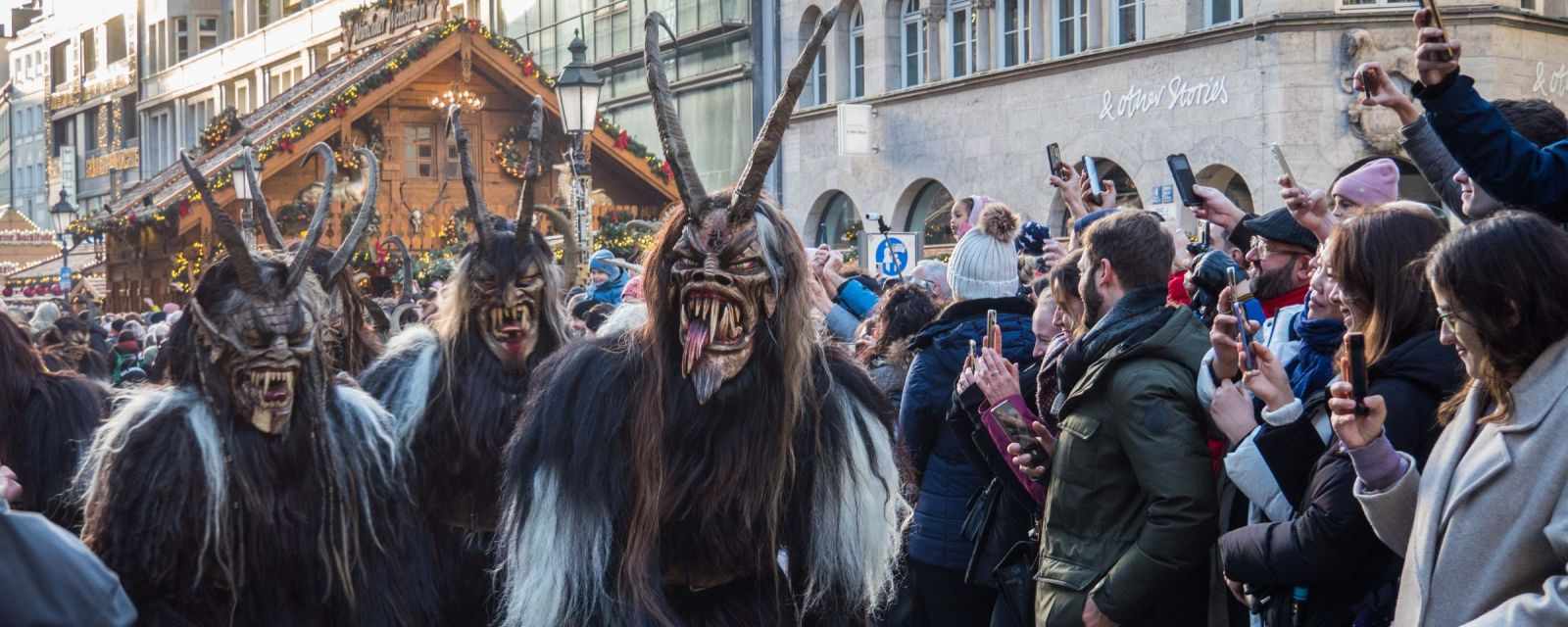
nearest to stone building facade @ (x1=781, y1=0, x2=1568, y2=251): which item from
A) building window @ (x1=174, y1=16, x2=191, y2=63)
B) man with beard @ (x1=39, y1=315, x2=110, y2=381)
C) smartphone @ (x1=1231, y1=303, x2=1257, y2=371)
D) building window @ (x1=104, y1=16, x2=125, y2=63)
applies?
man with beard @ (x1=39, y1=315, x2=110, y2=381)

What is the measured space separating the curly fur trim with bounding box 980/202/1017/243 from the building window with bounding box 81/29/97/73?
231ft

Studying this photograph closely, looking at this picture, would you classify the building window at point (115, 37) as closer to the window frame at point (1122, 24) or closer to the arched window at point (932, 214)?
the arched window at point (932, 214)

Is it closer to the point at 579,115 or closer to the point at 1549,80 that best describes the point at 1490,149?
the point at 579,115

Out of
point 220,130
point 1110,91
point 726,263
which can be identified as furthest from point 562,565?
point 220,130

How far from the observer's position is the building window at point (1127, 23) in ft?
80.8

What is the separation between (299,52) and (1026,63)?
28.9 m

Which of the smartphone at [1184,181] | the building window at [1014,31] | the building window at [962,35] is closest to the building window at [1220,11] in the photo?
the building window at [1014,31]

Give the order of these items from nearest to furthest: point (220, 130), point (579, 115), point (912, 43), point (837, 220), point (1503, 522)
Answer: point (1503, 522) → point (579, 115) → point (220, 130) → point (912, 43) → point (837, 220)

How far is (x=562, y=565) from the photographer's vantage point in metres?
4.80

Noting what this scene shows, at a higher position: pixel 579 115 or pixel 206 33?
pixel 206 33

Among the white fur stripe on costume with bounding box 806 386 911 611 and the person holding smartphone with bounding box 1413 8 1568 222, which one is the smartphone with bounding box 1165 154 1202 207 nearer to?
the white fur stripe on costume with bounding box 806 386 911 611

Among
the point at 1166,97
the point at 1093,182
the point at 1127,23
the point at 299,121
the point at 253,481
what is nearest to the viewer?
the point at 253,481

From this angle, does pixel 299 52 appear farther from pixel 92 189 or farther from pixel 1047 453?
pixel 1047 453

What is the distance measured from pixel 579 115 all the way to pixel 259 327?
1049 centimetres
